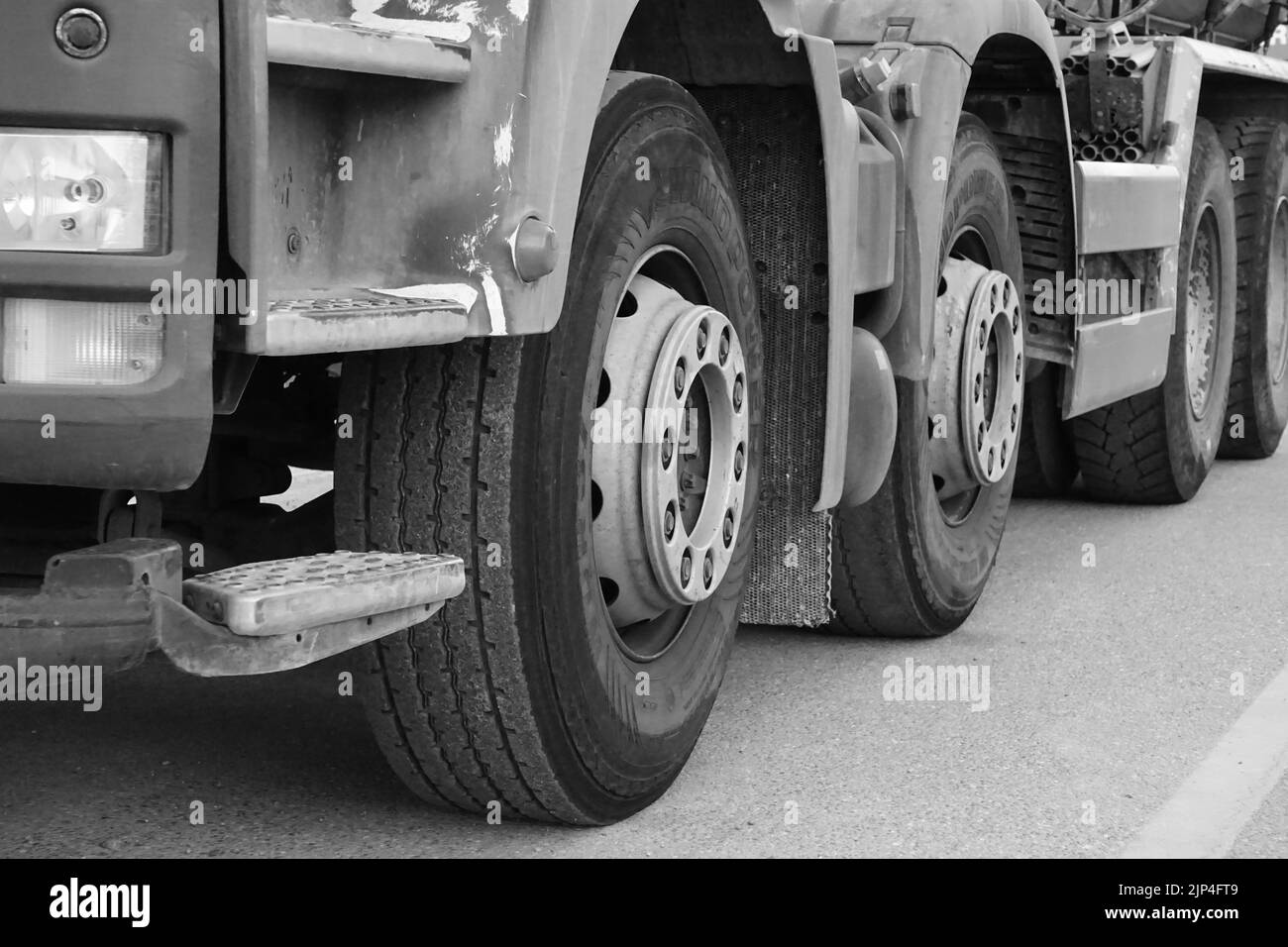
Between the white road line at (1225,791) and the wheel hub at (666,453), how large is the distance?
34.4 inches

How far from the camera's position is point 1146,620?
15.8 ft

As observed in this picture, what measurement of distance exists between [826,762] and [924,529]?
0.97 m

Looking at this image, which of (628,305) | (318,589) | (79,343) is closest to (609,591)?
(628,305)

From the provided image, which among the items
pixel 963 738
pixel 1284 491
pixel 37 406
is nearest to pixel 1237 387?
pixel 1284 491

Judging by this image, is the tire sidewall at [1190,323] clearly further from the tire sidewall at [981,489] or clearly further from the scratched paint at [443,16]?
the scratched paint at [443,16]

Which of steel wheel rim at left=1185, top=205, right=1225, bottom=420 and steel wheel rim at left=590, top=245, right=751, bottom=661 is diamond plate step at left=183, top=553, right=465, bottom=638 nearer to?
steel wheel rim at left=590, top=245, right=751, bottom=661

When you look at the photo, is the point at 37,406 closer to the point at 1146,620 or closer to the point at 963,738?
the point at 963,738

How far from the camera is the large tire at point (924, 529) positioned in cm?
429

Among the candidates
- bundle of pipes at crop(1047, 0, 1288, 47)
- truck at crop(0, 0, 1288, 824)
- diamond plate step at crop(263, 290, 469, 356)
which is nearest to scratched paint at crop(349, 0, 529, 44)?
truck at crop(0, 0, 1288, 824)

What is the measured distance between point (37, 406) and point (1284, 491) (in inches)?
223

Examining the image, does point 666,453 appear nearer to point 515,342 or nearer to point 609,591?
point 609,591

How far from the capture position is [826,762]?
3.58m

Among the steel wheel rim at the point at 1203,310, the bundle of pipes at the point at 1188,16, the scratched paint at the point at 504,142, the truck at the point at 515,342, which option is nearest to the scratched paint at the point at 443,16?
the truck at the point at 515,342
